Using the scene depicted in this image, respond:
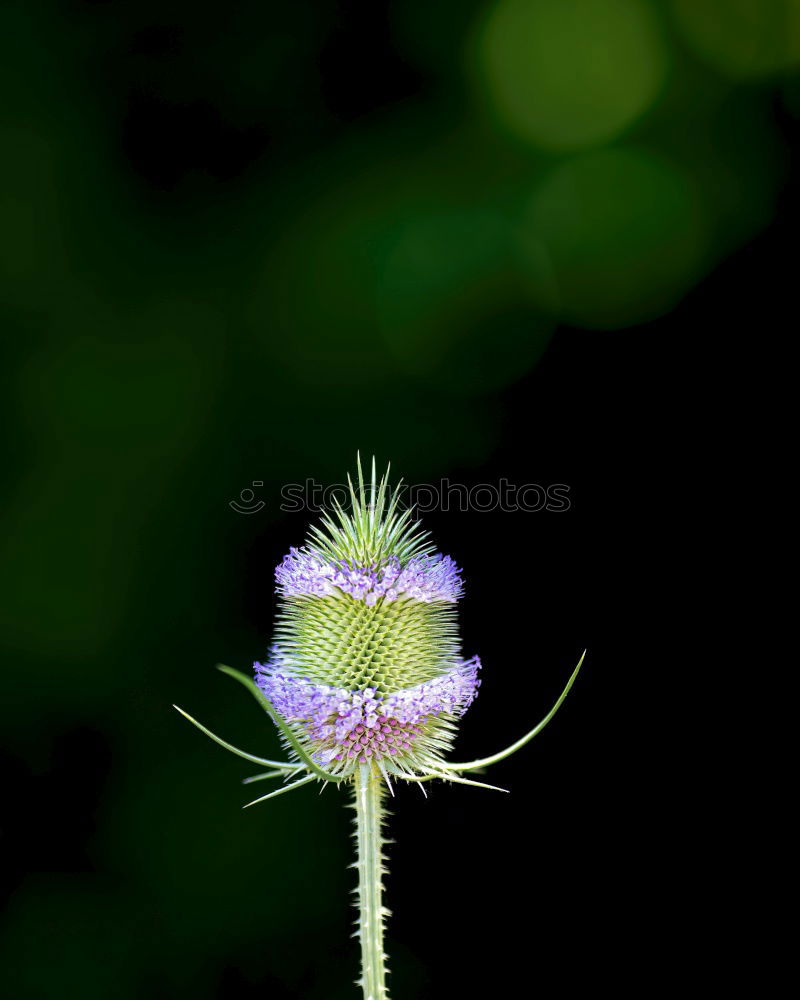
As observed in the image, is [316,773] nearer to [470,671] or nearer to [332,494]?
[470,671]

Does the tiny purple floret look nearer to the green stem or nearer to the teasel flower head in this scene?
the teasel flower head

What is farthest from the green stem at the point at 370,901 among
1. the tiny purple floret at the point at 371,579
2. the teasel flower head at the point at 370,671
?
the tiny purple floret at the point at 371,579

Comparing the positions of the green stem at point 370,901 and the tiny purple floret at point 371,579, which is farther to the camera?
the tiny purple floret at point 371,579

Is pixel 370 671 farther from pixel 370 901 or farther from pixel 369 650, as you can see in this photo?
pixel 370 901

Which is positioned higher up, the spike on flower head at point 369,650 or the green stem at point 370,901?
the spike on flower head at point 369,650

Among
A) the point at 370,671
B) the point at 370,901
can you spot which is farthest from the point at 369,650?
the point at 370,901

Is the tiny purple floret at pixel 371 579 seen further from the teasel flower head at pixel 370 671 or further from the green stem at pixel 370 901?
the green stem at pixel 370 901

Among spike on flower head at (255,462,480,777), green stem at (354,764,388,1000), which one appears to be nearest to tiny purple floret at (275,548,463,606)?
spike on flower head at (255,462,480,777)

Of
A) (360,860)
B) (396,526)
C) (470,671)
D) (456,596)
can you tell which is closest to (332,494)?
(396,526)
